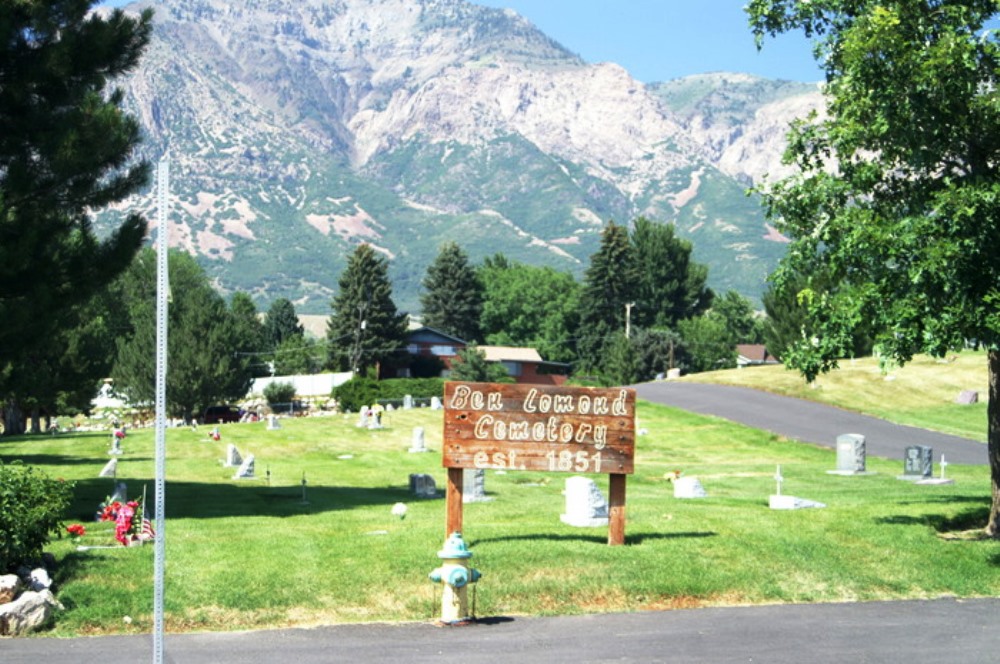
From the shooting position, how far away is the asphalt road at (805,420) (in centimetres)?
4903

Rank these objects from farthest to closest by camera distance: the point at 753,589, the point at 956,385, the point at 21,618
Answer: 1. the point at 956,385
2. the point at 753,589
3. the point at 21,618

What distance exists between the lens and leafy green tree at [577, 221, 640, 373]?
134 meters

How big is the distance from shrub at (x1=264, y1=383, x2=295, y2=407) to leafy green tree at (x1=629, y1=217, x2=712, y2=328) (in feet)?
170

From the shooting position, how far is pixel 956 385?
229 ft

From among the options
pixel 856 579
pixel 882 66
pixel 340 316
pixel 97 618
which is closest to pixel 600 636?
pixel 856 579

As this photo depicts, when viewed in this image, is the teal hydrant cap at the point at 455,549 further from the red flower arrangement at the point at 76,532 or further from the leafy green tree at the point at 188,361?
the leafy green tree at the point at 188,361

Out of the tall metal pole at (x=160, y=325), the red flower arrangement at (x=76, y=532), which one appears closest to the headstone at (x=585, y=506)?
the red flower arrangement at (x=76, y=532)

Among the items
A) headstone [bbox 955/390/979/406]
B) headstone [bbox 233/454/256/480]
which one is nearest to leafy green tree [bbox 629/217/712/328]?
headstone [bbox 955/390/979/406]

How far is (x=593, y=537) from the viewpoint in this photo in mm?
19516

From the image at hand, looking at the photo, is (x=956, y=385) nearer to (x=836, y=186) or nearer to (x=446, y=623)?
(x=836, y=186)

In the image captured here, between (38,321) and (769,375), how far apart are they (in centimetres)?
5848

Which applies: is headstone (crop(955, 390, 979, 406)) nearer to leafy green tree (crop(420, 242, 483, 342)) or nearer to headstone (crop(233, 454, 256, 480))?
headstone (crop(233, 454, 256, 480))

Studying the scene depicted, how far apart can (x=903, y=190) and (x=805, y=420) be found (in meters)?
39.4

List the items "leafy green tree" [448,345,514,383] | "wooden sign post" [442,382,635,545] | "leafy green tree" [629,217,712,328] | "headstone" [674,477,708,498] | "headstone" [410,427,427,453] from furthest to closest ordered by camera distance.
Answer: "leafy green tree" [629,217,712,328] → "leafy green tree" [448,345,514,383] → "headstone" [410,427,427,453] → "headstone" [674,477,708,498] → "wooden sign post" [442,382,635,545]
